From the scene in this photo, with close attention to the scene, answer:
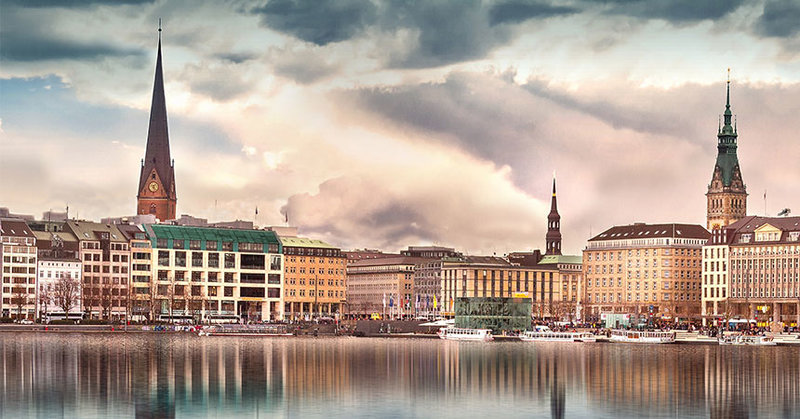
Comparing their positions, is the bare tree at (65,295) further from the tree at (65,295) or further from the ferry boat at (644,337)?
the ferry boat at (644,337)

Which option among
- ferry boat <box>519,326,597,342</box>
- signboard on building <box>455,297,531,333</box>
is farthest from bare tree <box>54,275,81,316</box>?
ferry boat <box>519,326,597,342</box>

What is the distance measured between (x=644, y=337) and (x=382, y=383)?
299 ft

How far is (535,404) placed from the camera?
73.2 m

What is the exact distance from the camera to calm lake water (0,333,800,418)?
69312 mm

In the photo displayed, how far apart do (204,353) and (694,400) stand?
2142 inches

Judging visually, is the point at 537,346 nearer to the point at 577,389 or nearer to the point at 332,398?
the point at 577,389

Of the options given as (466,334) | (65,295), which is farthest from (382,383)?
(65,295)

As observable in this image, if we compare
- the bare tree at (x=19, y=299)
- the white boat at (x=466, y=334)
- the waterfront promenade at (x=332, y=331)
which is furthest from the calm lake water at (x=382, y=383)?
the bare tree at (x=19, y=299)

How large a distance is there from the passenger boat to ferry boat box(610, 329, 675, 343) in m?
42.9

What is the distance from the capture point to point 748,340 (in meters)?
166

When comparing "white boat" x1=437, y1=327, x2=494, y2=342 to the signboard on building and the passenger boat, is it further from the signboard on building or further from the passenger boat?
the passenger boat

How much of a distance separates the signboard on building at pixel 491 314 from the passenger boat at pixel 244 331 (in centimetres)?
2316

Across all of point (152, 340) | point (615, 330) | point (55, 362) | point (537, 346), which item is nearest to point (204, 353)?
point (55, 362)

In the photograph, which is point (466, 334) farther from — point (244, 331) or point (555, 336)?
point (244, 331)
